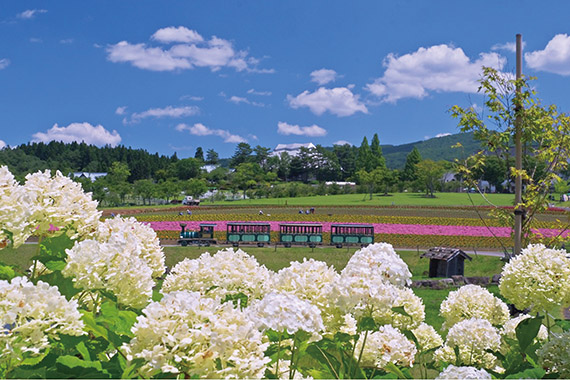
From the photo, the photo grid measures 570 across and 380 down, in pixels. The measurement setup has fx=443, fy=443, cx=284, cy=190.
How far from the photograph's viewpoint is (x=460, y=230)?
98.7ft

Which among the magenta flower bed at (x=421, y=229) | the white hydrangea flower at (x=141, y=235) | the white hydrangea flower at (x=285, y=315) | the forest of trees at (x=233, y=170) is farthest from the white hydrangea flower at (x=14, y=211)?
the forest of trees at (x=233, y=170)

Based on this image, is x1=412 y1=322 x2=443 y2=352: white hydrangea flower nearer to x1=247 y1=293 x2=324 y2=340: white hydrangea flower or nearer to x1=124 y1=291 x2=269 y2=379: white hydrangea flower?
x1=247 y1=293 x2=324 y2=340: white hydrangea flower

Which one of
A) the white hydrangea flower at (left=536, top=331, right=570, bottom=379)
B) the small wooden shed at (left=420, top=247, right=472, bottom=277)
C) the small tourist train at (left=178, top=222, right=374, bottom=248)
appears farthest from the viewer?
the small tourist train at (left=178, top=222, right=374, bottom=248)

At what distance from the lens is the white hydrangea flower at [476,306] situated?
367 cm

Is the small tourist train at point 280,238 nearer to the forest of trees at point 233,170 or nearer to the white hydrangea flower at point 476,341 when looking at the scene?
the white hydrangea flower at point 476,341

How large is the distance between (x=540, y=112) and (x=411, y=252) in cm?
1482

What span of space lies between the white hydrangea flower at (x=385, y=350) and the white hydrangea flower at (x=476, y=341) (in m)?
0.69

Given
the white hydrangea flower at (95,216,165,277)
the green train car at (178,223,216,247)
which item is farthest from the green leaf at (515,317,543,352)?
the green train car at (178,223,216,247)

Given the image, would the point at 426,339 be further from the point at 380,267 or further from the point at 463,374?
the point at 463,374

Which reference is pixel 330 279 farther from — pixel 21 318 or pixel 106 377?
pixel 21 318

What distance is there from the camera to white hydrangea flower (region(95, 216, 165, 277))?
2.64 meters

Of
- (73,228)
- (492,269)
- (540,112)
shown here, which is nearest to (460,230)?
(492,269)

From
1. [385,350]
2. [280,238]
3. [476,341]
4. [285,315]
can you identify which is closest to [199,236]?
[280,238]

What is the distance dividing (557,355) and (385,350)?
104cm
